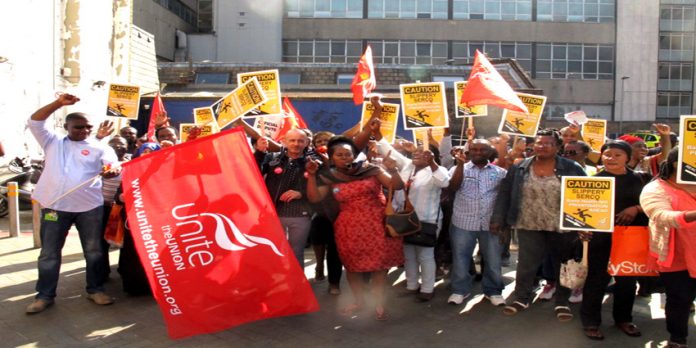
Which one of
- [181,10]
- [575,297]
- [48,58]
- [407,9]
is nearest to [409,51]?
[407,9]

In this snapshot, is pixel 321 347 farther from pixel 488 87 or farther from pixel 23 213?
pixel 23 213

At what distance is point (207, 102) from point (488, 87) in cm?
1288

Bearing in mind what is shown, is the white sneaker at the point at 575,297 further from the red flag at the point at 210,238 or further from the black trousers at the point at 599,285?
the red flag at the point at 210,238

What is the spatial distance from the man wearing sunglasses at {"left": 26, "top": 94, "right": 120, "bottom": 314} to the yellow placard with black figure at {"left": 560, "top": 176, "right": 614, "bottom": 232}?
12.3ft

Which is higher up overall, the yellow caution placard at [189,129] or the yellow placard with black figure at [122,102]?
the yellow placard with black figure at [122,102]

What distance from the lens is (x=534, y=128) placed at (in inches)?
275

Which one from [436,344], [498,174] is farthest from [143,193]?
[498,174]

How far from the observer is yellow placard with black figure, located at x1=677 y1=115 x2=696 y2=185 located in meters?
3.96

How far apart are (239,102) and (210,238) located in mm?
2074

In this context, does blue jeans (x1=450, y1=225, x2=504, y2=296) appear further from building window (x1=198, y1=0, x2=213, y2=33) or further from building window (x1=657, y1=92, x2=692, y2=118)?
building window (x1=198, y1=0, x2=213, y2=33)

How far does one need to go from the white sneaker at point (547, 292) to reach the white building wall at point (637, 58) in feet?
136

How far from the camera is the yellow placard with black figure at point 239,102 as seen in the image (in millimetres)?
6002

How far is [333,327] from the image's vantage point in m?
4.92

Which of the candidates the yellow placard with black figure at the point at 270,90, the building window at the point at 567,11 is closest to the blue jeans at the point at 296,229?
the yellow placard with black figure at the point at 270,90
